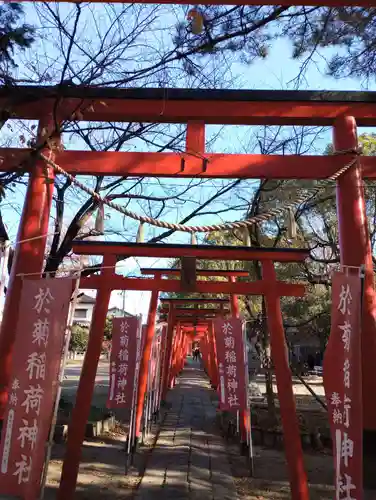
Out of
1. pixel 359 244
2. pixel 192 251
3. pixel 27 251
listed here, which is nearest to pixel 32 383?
pixel 27 251

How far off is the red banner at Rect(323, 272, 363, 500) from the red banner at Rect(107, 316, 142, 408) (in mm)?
4916

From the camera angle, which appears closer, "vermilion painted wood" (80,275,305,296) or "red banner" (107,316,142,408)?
"vermilion painted wood" (80,275,305,296)

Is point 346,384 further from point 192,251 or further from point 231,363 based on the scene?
point 231,363

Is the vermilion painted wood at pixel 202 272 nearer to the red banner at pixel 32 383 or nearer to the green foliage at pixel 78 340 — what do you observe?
the red banner at pixel 32 383

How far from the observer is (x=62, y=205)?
30.1 feet

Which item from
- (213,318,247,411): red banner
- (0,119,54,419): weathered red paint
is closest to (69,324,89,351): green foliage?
(213,318,247,411): red banner

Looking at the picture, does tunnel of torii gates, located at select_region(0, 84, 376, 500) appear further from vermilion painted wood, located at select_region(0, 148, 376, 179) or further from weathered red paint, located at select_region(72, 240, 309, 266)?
weathered red paint, located at select_region(72, 240, 309, 266)

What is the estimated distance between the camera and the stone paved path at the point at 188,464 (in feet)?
19.4

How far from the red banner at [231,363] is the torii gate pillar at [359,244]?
14.9ft

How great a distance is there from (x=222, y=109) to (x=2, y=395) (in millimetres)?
3528

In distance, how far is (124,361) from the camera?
8312 millimetres

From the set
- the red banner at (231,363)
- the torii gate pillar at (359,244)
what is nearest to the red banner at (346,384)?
the torii gate pillar at (359,244)

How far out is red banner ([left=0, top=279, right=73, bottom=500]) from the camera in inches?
141

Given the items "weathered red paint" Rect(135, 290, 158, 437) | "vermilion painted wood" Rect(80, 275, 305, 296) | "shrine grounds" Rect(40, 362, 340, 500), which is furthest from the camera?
"weathered red paint" Rect(135, 290, 158, 437)
